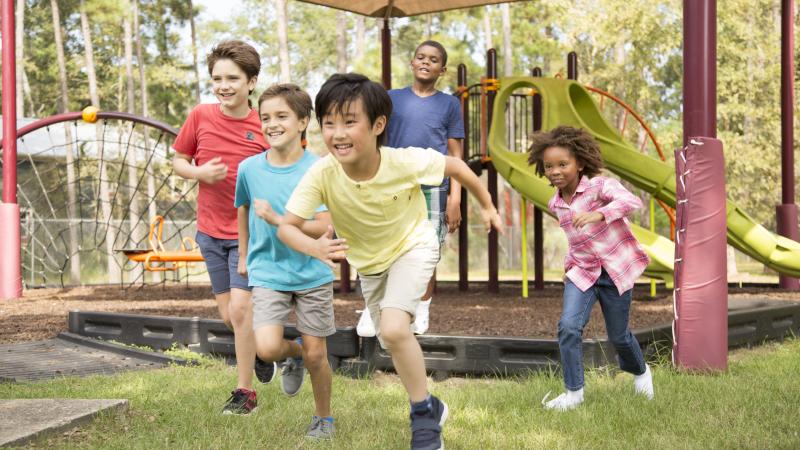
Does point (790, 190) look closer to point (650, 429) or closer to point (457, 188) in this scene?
point (457, 188)

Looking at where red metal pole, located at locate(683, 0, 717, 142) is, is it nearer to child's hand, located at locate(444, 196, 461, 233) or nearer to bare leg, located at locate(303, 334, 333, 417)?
child's hand, located at locate(444, 196, 461, 233)

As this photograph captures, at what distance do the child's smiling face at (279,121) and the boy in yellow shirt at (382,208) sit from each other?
441 millimetres

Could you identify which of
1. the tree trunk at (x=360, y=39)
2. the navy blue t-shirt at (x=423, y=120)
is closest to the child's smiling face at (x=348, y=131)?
the navy blue t-shirt at (x=423, y=120)

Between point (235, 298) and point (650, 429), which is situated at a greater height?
point (235, 298)

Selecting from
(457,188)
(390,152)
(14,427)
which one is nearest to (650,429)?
(390,152)

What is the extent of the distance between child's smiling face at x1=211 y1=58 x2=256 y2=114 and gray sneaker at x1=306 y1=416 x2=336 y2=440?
177 cm

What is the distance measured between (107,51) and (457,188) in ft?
97.3

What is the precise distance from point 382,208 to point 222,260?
1.41 m

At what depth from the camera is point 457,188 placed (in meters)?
5.23

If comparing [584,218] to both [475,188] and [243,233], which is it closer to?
[475,188]

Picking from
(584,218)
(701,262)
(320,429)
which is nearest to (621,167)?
(701,262)

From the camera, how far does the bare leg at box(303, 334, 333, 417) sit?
3.80 metres

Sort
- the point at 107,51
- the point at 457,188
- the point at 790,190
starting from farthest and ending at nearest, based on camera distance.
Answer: the point at 107,51
the point at 790,190
the point at 457,188

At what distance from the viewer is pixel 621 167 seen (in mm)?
9406
